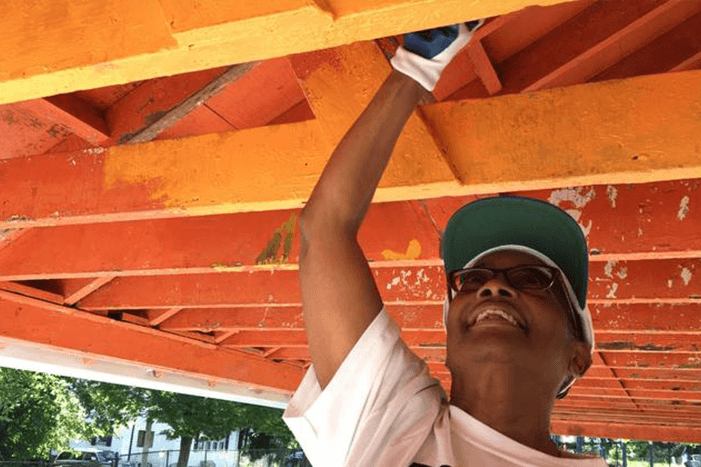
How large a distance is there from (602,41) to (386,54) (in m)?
1.43

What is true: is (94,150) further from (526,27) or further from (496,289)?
(496,289)

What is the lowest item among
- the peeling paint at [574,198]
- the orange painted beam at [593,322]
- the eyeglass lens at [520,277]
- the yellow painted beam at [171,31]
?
the eyeglass lens at [520,277]

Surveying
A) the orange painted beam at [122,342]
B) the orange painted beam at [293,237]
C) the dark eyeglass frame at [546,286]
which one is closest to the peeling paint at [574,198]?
the orange painted beam at [293,237]

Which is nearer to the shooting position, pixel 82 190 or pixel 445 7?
pixel 445 7

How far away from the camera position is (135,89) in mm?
3672

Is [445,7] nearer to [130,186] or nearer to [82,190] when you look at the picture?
[130,186]

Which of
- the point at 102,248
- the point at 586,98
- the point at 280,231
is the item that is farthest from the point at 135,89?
the point at 586,98

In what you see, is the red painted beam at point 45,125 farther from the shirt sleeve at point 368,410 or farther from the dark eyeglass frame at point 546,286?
the shirt sleeve at point 368,410

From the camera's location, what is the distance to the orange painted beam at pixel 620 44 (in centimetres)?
343

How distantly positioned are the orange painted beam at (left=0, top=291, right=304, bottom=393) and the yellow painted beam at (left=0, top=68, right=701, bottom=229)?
309cm

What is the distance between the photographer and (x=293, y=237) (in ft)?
13.8

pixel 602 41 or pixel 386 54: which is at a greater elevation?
pixel 602 41

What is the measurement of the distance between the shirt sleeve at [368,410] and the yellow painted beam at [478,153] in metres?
1.06

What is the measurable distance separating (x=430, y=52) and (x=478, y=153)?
0.89 metres
